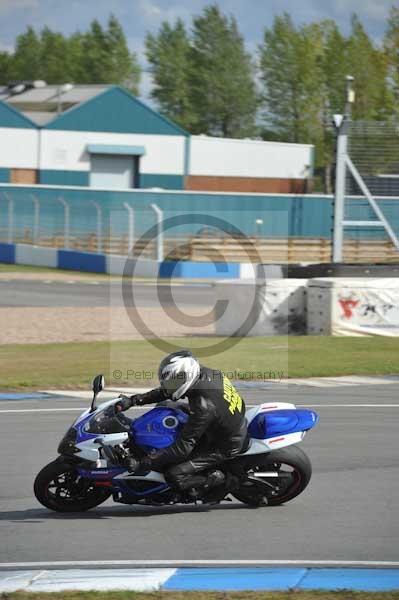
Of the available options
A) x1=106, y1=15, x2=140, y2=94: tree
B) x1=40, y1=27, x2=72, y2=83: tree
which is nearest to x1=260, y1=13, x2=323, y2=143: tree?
x1=106, y1=15, x2=140, y2=94: tree

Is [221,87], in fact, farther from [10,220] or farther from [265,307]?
[265,307]

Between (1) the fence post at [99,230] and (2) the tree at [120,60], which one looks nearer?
(1) the fence post at [99,230]

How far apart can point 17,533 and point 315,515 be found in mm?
2112

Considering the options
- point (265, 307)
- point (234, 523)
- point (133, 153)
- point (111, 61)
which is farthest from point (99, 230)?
point (111, 61)

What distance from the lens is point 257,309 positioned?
63.9ft

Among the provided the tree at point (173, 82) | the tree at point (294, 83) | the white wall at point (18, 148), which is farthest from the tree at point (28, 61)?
the white wall at point (18, 148)

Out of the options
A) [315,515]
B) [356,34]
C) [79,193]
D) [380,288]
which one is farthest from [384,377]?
[356,34]

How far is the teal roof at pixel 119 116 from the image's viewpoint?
2362 inches

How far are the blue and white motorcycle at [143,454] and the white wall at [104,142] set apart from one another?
49.5 m

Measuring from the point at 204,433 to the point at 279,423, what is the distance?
55 cm

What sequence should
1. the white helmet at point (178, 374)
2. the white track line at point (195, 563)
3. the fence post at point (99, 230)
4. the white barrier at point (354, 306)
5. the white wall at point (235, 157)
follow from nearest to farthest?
the white track line at point (195, 563) < the white helmet at point (178, 374) < the white barrier at point (354, 306) < the fence post at point (99, 230) < the white wall at point (235, 157)

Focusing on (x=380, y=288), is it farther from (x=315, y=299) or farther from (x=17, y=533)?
(x=17, y=533)

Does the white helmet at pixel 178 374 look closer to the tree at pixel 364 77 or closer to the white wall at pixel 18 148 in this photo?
the white wall at pixel 18 148

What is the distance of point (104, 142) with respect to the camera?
60.1m
